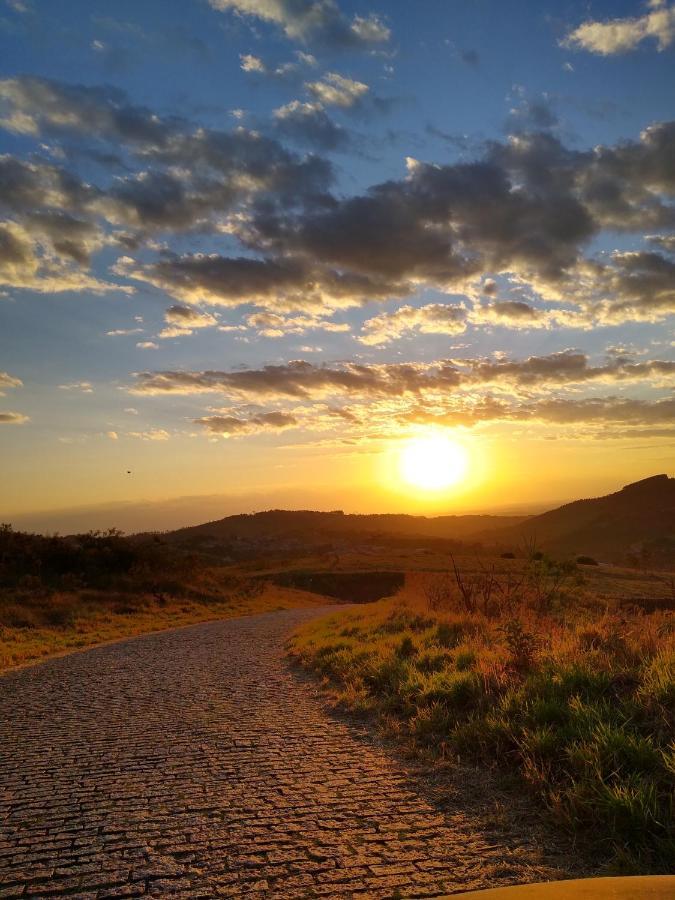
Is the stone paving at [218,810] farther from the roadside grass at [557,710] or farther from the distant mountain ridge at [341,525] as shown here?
the distant mountain ridge at [341,525]

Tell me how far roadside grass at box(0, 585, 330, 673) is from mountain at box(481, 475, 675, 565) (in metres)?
79.3

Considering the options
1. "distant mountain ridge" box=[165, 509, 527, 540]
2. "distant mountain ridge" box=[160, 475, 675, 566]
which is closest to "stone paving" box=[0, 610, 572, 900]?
"distant mountain ridge" box=[160, 475, 675, 566]

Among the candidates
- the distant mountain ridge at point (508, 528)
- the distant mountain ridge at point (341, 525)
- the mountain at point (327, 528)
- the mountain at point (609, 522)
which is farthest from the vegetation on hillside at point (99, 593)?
the mountain at point (609, 522)

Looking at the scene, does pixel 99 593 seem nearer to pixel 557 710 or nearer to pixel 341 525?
pixel 557 710

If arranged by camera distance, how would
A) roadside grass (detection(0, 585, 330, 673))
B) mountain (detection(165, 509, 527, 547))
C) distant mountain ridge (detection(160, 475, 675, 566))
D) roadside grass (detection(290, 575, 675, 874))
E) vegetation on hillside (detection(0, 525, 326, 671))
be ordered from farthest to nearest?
mountain (detection(165, 509, 527, 547))
distant mountain ridge (detection(160, 475, 675, 566))
vegetation on hillside (detection(0, 525, 326, 671))
roadside grass (detection(0, 585, 330, 673))
roadside grass (detection(290, 575, 675, 874))

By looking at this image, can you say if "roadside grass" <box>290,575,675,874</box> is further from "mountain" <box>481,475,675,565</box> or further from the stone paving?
"mountain" <box>481,475,675,565</box>

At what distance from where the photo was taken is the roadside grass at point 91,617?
16.5 metres

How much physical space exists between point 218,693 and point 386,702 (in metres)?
3.14

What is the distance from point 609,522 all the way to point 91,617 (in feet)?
396

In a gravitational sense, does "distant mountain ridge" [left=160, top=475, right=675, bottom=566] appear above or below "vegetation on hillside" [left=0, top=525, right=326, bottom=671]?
below

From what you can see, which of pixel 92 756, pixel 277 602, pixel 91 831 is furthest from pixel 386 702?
pixel 277 602

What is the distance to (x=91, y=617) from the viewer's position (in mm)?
21797

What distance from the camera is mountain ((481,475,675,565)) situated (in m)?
113

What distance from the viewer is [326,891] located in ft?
12.7
